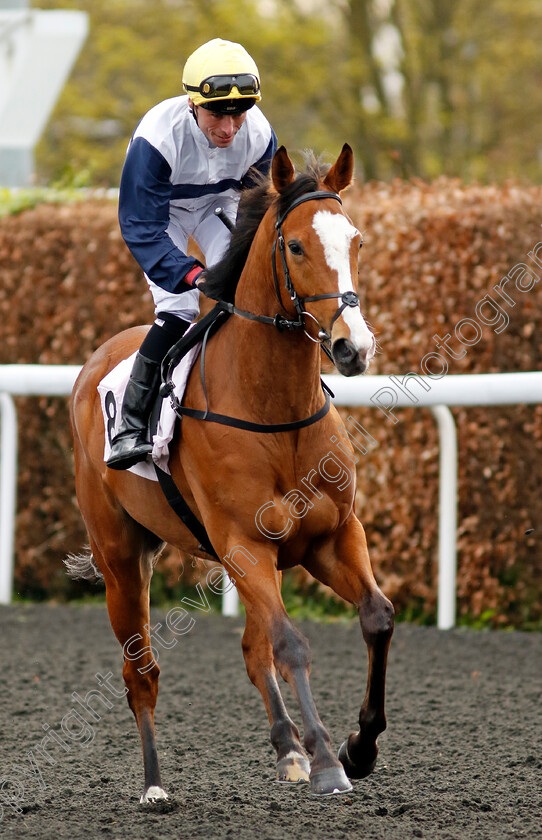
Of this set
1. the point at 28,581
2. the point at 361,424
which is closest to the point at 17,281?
the point at 28,581

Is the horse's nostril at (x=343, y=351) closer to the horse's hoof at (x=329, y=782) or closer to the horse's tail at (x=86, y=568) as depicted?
the horse's hoof at (x=329, y=782)

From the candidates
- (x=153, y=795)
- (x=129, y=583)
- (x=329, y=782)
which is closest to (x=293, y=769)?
(x=329, y=782)

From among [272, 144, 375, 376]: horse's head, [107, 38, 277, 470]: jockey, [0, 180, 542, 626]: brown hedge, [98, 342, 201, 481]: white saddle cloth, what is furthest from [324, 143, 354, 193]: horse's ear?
[0, 180, 542, 626]: brown hedge

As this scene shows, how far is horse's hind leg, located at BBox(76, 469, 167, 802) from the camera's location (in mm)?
4250

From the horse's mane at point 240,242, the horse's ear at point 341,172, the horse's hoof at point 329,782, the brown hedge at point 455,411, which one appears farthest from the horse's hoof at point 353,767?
the brown hedge at point 455,411

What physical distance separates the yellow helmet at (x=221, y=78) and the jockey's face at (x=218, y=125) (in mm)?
46

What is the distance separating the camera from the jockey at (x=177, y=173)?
3.82 meters

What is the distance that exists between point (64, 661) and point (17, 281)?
2.98m

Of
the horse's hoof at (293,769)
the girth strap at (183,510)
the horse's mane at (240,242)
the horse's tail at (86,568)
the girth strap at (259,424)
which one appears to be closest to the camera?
the horse's hoof at (293,769)

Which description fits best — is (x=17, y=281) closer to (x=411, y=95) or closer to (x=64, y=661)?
(x=64, y=661)

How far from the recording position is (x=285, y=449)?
351cm

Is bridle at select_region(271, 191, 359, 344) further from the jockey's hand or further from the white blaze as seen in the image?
the jockey's hand

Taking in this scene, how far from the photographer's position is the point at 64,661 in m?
6.11

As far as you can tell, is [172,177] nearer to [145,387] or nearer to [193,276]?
[193,276]
